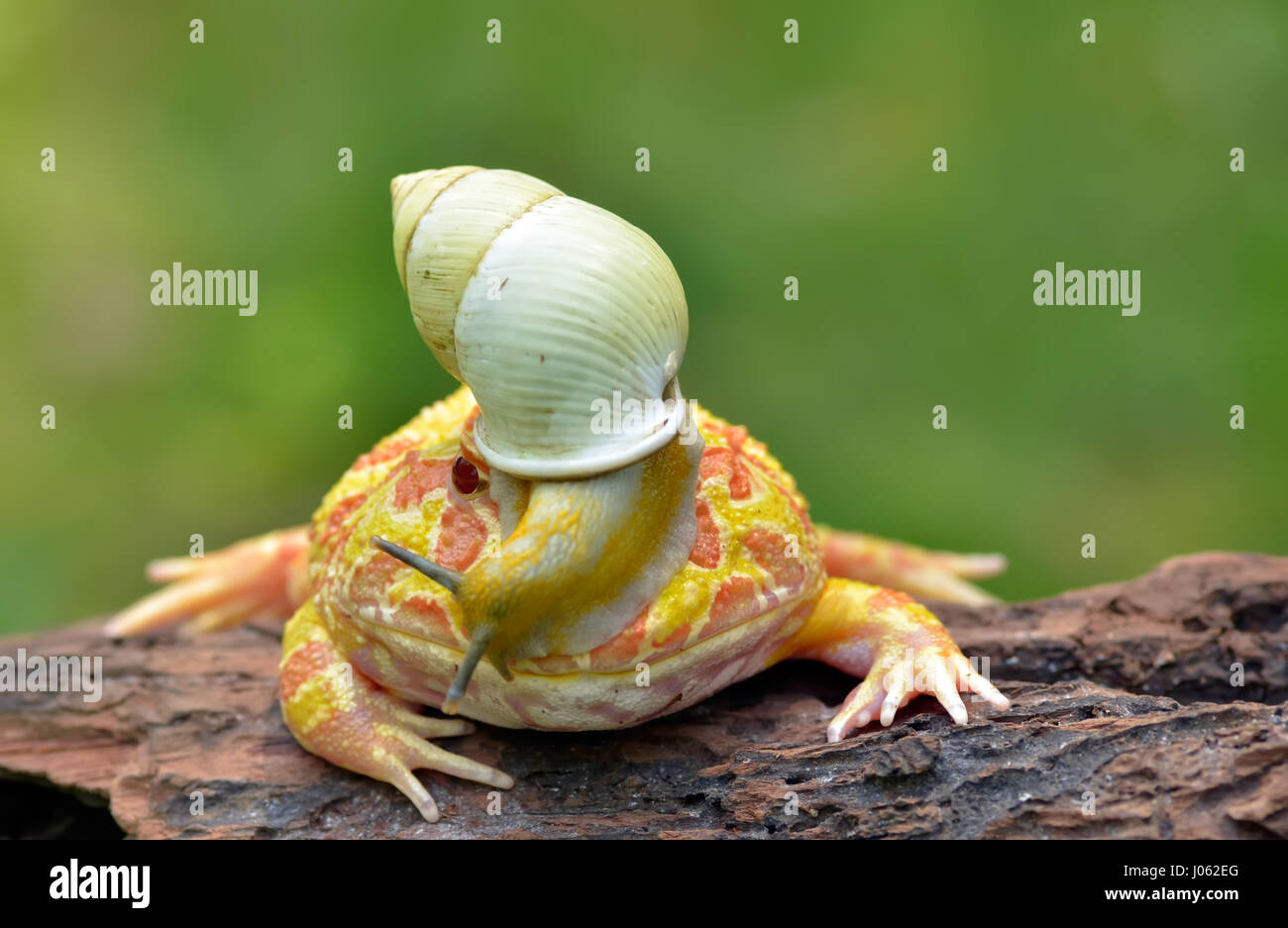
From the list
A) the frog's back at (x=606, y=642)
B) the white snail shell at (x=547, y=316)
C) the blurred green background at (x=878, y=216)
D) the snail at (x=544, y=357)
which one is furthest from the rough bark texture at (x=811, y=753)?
the blurred green background at (x=878, y=216)

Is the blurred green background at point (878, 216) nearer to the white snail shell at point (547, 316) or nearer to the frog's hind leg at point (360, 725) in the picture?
the frog's hind leg at point (360, 725)

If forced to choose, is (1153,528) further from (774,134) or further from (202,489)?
(202,489)

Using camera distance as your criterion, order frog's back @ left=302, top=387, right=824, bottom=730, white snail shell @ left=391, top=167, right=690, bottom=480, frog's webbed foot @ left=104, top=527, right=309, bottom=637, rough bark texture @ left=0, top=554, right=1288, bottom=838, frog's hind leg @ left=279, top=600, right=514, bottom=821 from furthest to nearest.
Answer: frog's webbed foot @ left=104, top=527, right=309, bottom=637, frog's hind leg @ left=279, top=600, right=514, bottom=821, frog's back @ left=302, top=387, right=824, bottom=730, rough bark texture @ left=0, top=554, right=1288, bottom=838, white snail shell @ left=391, top=167, right=690, bottom=480

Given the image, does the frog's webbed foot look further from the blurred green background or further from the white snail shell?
the white snail shell

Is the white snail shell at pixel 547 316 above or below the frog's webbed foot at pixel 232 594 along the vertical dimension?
above

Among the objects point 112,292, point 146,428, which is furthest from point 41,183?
point 146,428

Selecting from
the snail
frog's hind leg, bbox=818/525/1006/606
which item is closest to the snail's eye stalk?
the snail
